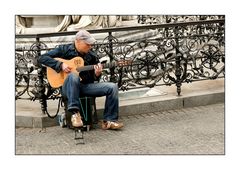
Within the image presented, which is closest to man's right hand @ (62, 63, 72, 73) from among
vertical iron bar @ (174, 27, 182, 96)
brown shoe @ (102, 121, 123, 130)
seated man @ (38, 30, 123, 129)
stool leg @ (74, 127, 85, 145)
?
seated man @ (38, 30, 123, 129)

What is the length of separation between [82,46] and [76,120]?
1.08 metres

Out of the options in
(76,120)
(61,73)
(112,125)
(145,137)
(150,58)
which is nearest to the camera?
(76,120)

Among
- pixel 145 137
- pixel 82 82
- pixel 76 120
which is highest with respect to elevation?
pixel 82 82

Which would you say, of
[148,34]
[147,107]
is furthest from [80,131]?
[148,34]

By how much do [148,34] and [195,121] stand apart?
397cm

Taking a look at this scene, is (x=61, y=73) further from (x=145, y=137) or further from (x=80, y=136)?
(x=145, y=137)

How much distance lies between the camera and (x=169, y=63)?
830 cm

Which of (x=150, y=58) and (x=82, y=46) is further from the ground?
(x=82, y=46)

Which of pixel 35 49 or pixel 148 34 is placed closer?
pixel 35 49

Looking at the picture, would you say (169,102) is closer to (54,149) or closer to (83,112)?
(83,112)

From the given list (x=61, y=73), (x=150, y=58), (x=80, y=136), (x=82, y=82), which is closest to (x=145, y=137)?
(x=80, y=136)

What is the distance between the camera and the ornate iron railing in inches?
301

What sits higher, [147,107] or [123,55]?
[123,55]

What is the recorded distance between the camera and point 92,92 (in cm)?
703
